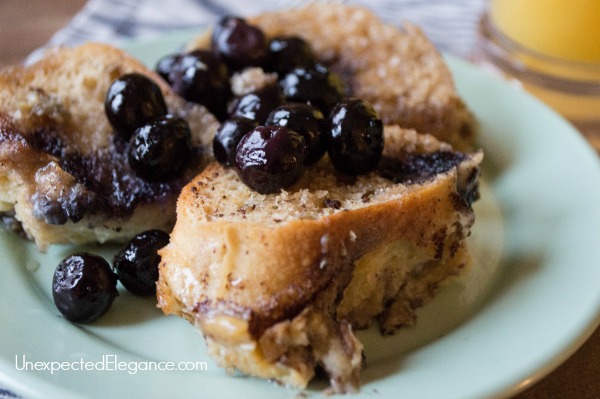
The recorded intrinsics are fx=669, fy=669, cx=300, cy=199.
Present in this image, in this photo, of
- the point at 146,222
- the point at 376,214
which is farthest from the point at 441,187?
the point at 146,222

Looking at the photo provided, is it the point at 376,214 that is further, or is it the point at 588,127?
the point at 588,127

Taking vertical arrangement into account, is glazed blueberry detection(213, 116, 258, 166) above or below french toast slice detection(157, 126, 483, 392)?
above

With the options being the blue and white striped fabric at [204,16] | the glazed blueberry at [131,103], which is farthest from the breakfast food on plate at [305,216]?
the blue and white striped fabric at [204,16]

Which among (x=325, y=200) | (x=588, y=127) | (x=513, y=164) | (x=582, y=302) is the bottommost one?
(x=588, y=127)

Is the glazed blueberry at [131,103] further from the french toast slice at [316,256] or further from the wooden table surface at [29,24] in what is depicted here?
the wooden table surface at [29,24]

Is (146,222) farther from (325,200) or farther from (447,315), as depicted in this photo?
(447,315)

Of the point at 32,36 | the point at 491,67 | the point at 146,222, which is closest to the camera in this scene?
the point at 146,222

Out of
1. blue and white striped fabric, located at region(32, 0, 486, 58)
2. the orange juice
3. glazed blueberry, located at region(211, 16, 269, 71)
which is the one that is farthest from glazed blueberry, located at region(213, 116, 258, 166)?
blue and white striped fabric, located at region(32, 0, 486, 58)

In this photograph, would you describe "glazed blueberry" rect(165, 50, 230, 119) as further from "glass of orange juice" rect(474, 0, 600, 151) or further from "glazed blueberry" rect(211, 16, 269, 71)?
"glass of orange juice" rect(474, 0, 600, 151)
